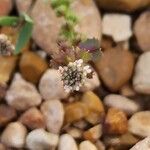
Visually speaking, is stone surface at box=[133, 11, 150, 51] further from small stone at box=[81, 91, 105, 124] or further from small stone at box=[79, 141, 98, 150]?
small stone at box=[79, 141, 98, 150]

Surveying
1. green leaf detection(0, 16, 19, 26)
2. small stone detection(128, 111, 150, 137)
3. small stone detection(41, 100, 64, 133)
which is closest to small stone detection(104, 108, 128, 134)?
small stone detection(128, 111, 150, 137)

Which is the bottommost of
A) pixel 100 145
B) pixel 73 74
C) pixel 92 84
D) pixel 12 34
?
pixel 100 145

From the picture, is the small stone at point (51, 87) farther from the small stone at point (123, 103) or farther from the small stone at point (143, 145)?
the small stone at point (143, 145)

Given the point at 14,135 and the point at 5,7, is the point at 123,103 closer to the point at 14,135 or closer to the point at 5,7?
the point at 14,135

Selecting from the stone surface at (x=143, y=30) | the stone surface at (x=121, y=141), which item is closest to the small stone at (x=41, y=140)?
the stone surface at (x=121, y=141)

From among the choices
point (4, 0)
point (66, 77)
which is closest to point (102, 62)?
point (4, 0)

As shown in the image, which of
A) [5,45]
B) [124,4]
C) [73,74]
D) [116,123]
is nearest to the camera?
[73,74]

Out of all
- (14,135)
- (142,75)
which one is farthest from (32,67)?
(142,75)
